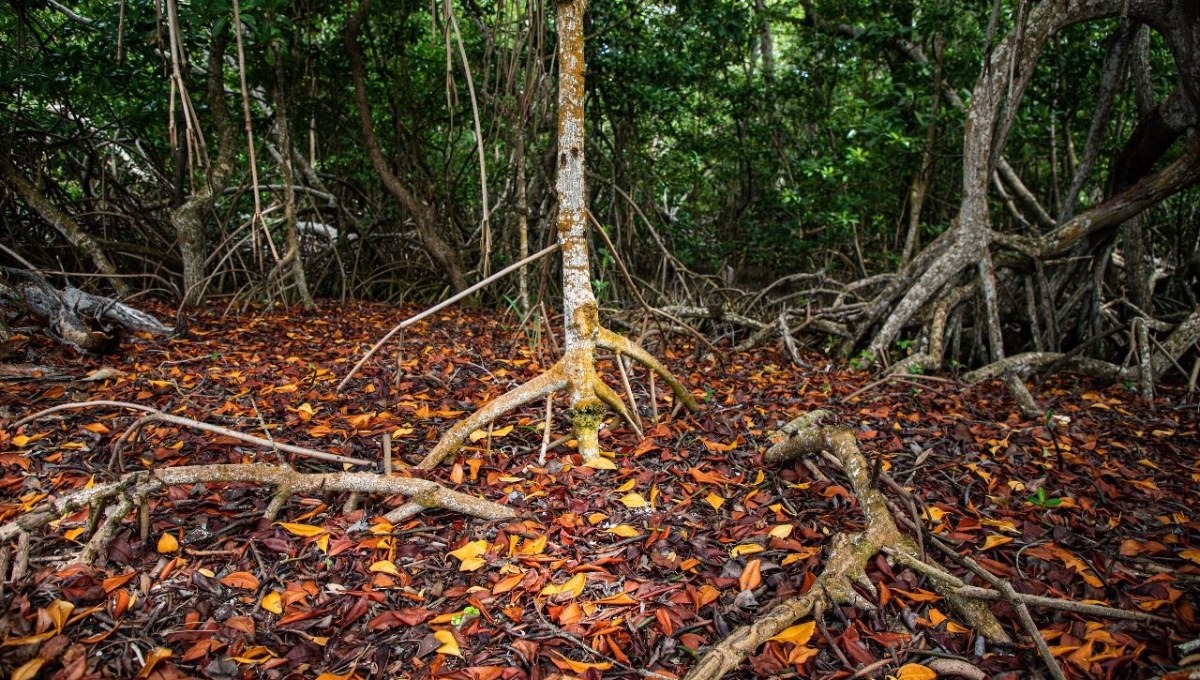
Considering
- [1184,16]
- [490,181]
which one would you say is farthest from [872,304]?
[490,181]

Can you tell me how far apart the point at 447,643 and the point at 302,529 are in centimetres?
67

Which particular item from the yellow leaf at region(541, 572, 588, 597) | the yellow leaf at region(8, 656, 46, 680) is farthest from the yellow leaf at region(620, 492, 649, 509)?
the yellow leaf at region(8, 656, 46, 680)

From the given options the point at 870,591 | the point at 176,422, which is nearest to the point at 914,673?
the point at 870,591

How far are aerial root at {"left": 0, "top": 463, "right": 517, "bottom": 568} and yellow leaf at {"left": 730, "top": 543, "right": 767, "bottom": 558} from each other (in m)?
0.70

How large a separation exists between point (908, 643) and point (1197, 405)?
3075 mm

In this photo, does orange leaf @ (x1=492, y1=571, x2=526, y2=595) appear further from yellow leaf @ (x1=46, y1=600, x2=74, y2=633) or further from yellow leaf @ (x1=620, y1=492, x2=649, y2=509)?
yellow leaf @ (x1=46, y1=600, x2=74, y2=633)

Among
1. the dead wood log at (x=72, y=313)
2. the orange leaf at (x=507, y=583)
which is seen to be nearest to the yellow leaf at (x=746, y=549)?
the orange leaf at (x=507, y=583)

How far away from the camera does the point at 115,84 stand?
13.3 feet

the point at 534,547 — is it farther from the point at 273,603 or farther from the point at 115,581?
the point at 115,581

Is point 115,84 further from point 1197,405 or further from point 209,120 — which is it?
point 1197,405

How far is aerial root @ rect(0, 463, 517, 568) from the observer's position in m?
1.54

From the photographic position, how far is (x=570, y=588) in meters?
1.73

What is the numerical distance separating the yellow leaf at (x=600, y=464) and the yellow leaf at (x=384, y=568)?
80cm

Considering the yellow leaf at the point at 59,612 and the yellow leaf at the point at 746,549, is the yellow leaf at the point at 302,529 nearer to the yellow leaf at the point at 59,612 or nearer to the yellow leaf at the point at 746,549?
the yellow leaf at the point at 59,612
